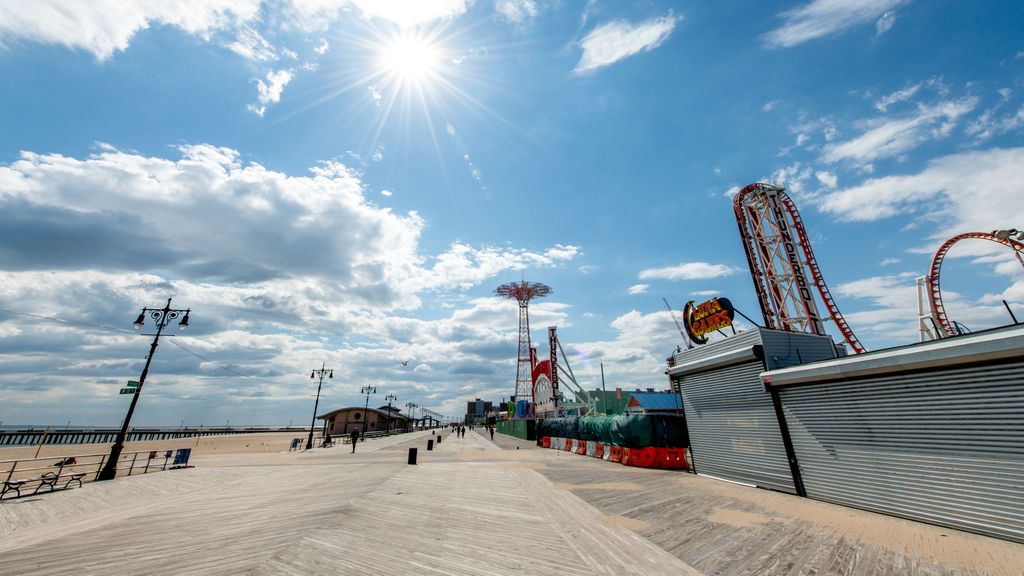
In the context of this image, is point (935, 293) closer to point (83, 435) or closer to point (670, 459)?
point (670, 459)

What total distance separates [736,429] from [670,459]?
5.91 meters

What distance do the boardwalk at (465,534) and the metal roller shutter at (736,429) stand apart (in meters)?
1.17

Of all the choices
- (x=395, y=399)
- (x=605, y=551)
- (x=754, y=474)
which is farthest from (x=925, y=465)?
(x=395, y=399)

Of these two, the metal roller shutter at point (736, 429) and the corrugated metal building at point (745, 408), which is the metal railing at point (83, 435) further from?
the corrugated metal building at point (745, 408)

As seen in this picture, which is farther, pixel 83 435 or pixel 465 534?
pixel 83 435

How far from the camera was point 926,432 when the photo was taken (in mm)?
9445

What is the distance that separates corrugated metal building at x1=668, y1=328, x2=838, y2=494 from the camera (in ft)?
45.0

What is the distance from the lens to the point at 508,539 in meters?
8.13

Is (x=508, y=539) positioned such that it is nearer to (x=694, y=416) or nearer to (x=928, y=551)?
(x=928, y=551)

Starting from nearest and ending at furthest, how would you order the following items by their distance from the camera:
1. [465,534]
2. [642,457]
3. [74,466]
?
1. [465,534]
2. [74,466]
3. [642,457]

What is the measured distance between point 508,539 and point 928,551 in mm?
8752

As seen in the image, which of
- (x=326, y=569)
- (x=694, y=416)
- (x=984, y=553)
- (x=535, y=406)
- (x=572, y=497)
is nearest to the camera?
(x=326, y=569)

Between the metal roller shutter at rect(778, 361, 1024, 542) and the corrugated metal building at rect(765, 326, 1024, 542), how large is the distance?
0.02m

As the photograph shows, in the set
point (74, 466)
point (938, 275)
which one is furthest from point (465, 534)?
point (938, 275)
